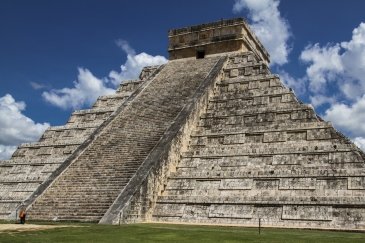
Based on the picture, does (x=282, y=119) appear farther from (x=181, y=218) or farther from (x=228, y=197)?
(x=181, y=218)

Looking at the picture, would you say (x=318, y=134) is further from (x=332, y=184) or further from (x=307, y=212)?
(x=307, y=212)

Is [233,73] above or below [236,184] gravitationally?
above

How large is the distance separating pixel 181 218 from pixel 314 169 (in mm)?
4322

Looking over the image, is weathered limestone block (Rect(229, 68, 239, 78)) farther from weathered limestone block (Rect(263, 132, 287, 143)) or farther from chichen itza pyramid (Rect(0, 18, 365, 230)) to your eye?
weathered limestone block (Rect(263, 132, 287, 143))

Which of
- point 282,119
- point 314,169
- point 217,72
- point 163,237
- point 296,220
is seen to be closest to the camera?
point 163,237

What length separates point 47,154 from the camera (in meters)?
19.0

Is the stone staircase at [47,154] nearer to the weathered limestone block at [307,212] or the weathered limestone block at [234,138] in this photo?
the weathered limestone block at [234,138]

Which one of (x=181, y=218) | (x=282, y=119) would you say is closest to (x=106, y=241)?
(x=181, y=218)

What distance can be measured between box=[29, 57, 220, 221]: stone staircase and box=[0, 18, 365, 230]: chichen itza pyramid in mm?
50

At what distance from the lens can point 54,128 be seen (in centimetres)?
2073

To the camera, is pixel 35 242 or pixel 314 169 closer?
pixel 35 242

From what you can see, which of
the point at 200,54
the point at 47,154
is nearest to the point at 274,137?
the point at 47,154

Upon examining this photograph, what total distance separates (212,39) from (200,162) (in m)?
10.1

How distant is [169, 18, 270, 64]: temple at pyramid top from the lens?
23203 millimetres
